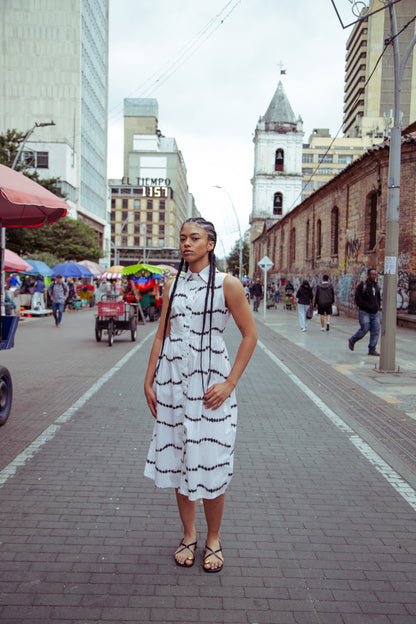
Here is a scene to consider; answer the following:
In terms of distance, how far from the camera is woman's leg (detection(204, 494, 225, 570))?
3111mm

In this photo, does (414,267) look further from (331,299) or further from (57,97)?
(57,97)

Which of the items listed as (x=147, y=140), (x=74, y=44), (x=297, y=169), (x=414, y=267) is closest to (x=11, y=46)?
(x=74, y=44)

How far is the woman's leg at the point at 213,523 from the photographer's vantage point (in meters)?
3.11

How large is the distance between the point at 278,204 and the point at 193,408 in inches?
2563

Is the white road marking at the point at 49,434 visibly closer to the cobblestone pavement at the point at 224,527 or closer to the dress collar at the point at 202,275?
the cobblestone pavement at the point at 224,527

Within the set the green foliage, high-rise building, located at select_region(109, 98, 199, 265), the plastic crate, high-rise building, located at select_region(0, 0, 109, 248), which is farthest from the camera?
high-rise building, located at select_region(109, 98, 199, 265)

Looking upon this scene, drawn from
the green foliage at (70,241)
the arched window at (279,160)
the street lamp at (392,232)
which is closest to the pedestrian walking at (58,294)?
the street lamp at (392,232)

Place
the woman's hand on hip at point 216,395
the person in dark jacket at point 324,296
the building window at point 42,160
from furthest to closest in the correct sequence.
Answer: the building window at point 42,160 < the person in dark jacket at point 324,296 < the woman's hand on hip at point 216,395

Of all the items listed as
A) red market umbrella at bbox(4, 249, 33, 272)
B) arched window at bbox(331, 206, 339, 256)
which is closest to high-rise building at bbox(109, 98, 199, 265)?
arched window at bbox(331, 206, 339, 256)

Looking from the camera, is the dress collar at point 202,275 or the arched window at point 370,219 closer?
the dress collar at point 202,275

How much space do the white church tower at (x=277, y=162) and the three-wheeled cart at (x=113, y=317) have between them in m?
51.5

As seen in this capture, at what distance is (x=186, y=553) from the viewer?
3.18m

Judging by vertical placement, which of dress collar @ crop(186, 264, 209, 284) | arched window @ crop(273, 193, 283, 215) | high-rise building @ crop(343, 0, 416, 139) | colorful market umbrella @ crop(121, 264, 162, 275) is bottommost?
dress collar @ crop(186, 264, 209, 284)

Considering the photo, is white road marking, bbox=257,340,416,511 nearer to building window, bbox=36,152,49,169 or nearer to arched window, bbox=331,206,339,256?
arched window, bbox=331,206,339,256
